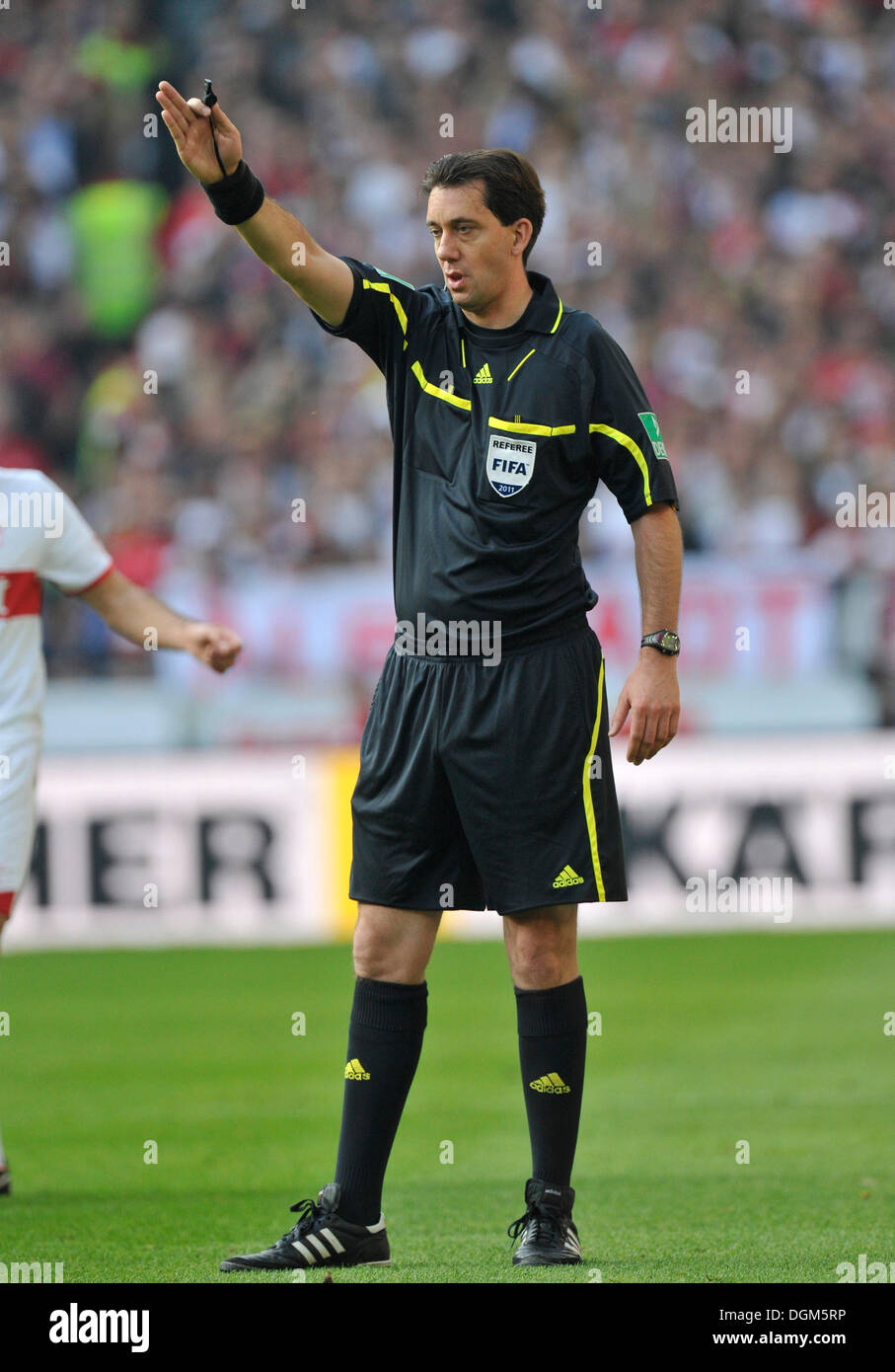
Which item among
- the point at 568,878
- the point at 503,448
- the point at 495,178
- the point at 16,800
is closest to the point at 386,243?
the point at 16,800

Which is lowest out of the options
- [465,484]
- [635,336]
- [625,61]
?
[465,484]

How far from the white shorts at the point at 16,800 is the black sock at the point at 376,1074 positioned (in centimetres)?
137

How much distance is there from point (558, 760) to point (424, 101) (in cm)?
1335

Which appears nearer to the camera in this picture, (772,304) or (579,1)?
(772,304)

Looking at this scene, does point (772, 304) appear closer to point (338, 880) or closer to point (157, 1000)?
point (338, 880)

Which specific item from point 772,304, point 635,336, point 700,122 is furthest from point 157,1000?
point 700,122

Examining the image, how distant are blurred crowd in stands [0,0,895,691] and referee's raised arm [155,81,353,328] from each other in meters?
8.98

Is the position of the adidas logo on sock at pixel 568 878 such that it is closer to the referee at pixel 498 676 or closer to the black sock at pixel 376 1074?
the referee at pixel 498 676

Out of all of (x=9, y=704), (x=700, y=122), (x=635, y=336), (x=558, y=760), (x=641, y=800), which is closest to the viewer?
(x=558, y=760)

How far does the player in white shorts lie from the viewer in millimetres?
5195

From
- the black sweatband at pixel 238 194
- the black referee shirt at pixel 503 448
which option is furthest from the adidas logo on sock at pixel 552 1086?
the black sweatband at pixel 238 194

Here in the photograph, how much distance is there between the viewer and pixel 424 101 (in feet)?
54.3

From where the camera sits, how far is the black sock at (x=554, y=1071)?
4227mm

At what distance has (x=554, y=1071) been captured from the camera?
4.24 m
